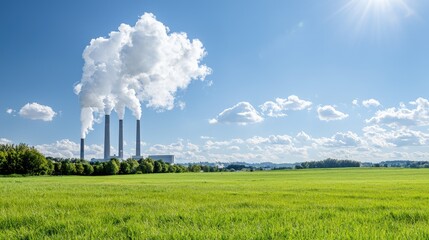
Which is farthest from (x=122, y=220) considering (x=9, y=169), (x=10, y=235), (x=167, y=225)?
(x=9, y=169)

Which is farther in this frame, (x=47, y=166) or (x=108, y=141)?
(x=108, y=141)

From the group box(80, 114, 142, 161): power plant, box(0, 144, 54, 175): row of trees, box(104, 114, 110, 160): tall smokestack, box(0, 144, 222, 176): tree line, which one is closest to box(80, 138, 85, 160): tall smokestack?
box(80, 114, 142, 161): power plant

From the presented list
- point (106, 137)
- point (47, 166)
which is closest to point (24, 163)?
point (47, 166)

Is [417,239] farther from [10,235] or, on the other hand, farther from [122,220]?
[10,235]

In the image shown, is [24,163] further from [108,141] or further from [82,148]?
[82,148]

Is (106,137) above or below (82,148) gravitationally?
above

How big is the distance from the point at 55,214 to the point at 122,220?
2413mm

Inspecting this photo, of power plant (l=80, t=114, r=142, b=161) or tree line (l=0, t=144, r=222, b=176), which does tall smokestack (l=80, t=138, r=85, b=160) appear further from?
tree line (l=0, t=144, r=222, b=176)

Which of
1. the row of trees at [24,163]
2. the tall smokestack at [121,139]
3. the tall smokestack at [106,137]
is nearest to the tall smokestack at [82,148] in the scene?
the tall smokestack at [106,137]

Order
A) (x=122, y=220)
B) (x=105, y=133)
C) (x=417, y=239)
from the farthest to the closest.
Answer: (x=105, y=133), (x=122, y=220), (x=417, y=239)

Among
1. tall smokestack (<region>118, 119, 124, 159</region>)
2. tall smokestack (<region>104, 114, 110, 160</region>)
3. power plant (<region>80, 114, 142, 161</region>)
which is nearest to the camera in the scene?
tall smokestack (<region>104, 114, 110, 160</region>)

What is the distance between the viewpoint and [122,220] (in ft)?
30.3

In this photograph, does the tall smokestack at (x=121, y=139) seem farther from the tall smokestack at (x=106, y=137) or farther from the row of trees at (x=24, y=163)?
the row of trees at (x=24, y=163)

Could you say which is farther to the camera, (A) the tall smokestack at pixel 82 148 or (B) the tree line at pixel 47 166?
(A) the tall smokestack at pixel 82 148
